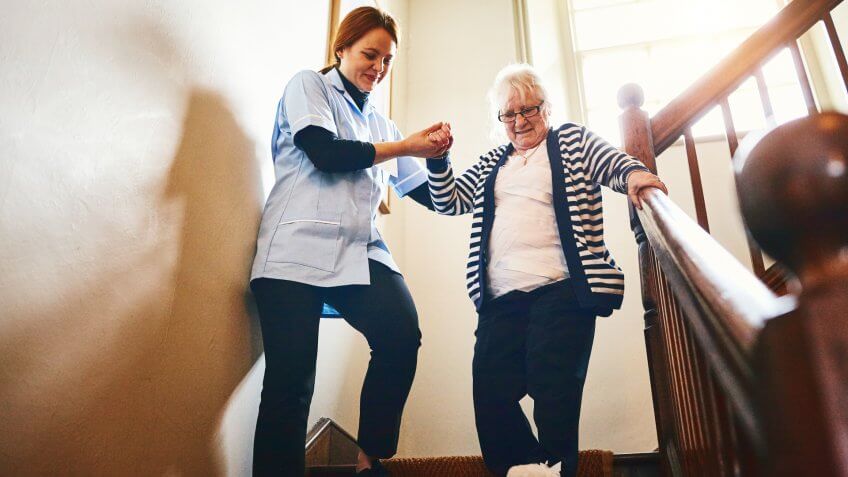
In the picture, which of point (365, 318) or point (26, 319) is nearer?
point (26, 319)

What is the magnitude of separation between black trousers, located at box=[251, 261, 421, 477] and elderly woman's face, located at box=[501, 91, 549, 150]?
0.53 meters

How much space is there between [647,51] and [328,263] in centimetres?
281

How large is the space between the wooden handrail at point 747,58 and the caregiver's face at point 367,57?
0.81 meters

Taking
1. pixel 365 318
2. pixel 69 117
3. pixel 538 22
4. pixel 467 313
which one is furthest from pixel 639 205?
pixel 538 22

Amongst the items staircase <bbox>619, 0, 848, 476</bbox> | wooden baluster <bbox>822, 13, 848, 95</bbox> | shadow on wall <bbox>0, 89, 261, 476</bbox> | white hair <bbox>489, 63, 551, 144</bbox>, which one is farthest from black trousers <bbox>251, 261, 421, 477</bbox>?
wooden baluster <bbox>822, 13, 848, 95</bbox>

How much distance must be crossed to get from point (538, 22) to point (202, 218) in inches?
103

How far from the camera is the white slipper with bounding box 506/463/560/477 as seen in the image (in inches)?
42.7

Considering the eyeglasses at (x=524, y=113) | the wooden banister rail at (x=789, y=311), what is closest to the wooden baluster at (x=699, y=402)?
the wooden banister rail at (x=789, y=311)

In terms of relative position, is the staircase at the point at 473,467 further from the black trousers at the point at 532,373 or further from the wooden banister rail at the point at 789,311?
the wooden banister rail at the point at 789,311

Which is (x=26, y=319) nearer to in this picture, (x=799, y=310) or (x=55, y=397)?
(x=55, y=397)

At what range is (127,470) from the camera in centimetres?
94

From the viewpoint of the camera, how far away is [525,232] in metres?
1.40

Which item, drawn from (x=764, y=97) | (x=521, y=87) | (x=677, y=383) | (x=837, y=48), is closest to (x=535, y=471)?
(x=677, y=383)

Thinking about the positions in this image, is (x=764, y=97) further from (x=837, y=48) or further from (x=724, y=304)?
(x=724, y=304)
